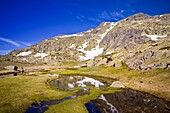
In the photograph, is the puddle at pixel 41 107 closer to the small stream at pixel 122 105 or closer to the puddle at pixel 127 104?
the small stream at pixel 122 105

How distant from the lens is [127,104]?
56781 mm

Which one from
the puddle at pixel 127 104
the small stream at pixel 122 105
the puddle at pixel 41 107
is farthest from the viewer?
the puddle at pixel 127 104

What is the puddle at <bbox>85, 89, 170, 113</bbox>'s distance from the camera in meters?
51.2

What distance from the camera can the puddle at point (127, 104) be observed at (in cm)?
5119

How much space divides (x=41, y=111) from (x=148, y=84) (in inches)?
2120

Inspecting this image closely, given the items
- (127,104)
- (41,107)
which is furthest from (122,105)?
(41,107)

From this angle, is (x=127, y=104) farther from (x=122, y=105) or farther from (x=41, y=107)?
(x=41, y=107)

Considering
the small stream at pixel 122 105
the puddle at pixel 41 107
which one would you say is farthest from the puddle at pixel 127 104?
the puddle at pixel 41 107

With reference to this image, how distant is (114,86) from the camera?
86.8 m

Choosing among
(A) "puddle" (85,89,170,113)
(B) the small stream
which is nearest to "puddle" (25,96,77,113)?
(B) the small stream

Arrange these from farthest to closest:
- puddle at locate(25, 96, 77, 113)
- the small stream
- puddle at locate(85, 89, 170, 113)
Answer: puddle at locate(85, 89, 170, 113) → the small stream → puddle at locate(25, 96, 77, 113)

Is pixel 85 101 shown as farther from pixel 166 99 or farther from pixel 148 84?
pixel 148 84

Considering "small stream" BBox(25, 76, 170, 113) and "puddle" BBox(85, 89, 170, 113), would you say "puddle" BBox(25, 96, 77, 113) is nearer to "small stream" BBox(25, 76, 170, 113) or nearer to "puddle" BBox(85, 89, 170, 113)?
"small stream" BBox(25, 76, 170, 113)

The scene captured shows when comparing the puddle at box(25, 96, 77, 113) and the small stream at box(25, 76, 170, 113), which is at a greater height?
the puddle at box(25, 96, 77, 113)
